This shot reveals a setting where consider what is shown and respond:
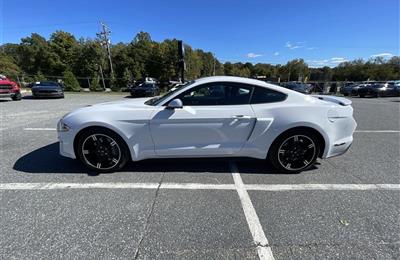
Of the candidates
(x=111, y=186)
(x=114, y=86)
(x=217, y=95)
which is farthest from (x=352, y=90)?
(x=111, y=186)

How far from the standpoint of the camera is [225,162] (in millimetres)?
4453

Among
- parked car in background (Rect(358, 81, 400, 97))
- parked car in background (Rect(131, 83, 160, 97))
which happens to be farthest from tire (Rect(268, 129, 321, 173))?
parked car in background (Rect(358, 81, 400, 97))

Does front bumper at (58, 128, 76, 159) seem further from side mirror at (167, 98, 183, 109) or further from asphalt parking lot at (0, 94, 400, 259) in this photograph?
side mirror at (167, 98, 183, 109)

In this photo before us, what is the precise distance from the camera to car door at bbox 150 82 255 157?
12.2ft

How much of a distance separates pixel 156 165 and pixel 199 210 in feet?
5.10

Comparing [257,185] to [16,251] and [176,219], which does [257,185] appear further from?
[16,251]

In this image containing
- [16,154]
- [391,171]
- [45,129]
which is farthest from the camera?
[45,129]

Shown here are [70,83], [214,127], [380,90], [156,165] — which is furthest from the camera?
[70,83]

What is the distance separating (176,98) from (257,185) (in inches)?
68.0

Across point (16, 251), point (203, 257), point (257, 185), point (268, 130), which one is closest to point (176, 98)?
point (268, 130)

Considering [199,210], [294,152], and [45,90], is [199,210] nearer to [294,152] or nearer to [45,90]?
[294,152]

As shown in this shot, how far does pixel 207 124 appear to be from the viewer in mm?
3727

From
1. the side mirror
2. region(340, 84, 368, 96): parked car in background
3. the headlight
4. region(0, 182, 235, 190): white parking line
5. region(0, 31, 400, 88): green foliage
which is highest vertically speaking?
region(0, 31, 400, 88): green foliage

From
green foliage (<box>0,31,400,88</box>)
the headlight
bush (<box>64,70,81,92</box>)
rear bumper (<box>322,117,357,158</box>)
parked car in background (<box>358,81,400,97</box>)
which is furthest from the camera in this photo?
green foliage (<box>0,31,400,88</box>)
